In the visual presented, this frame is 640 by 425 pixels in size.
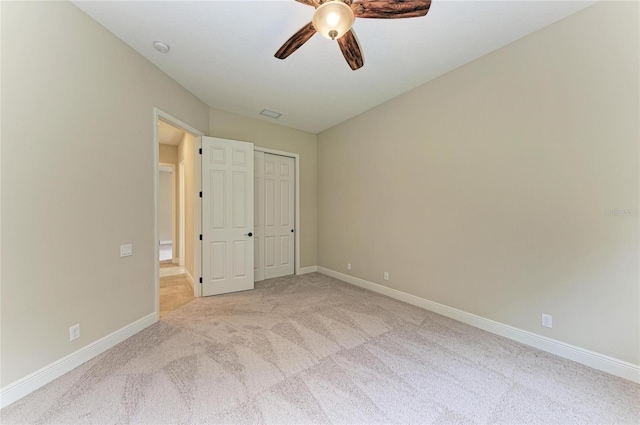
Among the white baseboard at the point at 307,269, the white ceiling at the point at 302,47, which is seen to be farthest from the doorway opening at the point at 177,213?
the white baseboard at the point at 307,269

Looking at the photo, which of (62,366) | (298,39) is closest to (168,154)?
(62,366)

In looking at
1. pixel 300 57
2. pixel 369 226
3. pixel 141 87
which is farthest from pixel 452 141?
pixel 141 87

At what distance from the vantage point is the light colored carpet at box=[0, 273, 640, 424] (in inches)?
59.9

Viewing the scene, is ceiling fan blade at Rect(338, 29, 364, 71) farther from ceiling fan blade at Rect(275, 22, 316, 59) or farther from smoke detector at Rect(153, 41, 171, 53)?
smoke detector at Rect(153, 41, 171, 53)

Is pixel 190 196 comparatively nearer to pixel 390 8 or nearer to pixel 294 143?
pixel 294 143

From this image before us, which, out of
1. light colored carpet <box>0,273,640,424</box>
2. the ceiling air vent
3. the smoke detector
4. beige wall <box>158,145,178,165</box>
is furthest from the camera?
beige wall <box>158,145,178,165</box>

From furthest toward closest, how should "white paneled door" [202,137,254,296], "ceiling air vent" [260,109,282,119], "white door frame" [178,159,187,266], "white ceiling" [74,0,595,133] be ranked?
"white door frame" [178,159,187,266] → "ceiling air vent" [260,109,282,119] → "white paneled door" [202,137,254,296] → "white ceiling" [74,0,595,133]

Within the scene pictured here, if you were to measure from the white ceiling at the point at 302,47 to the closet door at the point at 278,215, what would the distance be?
1.43 meters

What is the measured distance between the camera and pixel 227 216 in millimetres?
3807

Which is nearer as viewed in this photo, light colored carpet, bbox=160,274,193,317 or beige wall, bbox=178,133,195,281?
light colored carpet, bbox=160,274,193,317

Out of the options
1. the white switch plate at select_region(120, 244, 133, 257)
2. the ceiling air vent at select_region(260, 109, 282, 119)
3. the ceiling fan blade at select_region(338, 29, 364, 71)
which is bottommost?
the white switch plate at select_region(120, 244, 133, 257)

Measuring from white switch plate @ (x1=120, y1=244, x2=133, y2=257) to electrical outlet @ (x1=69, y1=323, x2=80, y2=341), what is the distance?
0.65 meters

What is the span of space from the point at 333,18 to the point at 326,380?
97.5 inches

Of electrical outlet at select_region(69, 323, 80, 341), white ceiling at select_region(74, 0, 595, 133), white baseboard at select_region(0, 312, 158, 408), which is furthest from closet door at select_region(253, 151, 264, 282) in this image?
electrical outlet at select_region(69, 323, 80, 341)
